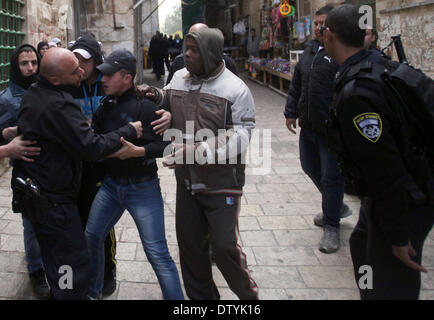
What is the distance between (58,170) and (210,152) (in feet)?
2.72

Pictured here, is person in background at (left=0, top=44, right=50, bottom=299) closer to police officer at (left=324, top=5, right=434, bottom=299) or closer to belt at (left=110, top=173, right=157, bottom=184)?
belt at (left=110, top=173, right=157, bottom=184)

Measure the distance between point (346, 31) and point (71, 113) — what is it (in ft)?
4.88

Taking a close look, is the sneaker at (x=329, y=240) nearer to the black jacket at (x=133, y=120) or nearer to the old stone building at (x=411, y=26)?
the black jacket at (x=133, y=120)

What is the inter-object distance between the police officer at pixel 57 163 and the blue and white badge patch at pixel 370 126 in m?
1.25

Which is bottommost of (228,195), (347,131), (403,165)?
(228,195)

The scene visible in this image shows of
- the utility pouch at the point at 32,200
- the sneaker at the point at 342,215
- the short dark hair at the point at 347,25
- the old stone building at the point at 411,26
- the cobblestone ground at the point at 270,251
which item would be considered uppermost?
the old stone building at the point at 411,26

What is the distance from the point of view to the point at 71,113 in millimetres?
2473

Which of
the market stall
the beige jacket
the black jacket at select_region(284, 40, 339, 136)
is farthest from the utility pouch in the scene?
the market stall

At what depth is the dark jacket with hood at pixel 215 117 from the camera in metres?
2.64

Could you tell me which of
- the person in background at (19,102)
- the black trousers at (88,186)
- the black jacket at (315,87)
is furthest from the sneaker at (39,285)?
the black jacket at (315,87)

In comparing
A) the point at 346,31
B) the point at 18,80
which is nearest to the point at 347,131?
the point at 346,31

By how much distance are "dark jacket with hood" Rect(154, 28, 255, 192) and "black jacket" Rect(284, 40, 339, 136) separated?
1308 millimetres
